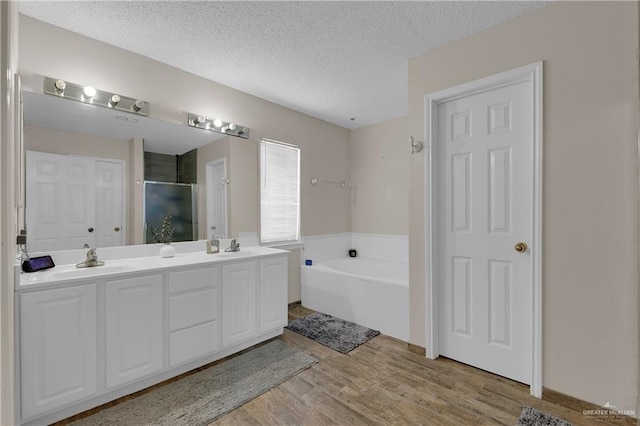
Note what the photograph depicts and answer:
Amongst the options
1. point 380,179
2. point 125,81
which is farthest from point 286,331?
point 125,81

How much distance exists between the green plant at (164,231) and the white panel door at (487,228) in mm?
2340

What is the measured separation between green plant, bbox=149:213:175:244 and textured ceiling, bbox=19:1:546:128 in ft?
4.53

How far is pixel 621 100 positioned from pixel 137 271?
3069 millimetres

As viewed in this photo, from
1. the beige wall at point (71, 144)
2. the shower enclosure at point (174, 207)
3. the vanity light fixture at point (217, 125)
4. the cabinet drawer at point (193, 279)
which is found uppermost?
the vanity light fixture at point (217, 125)

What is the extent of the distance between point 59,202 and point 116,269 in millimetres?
650

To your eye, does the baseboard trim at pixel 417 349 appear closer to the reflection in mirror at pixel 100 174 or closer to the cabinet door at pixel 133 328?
the cabinet door at pixel 133 328

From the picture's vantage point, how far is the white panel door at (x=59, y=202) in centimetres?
191

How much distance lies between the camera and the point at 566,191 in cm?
181

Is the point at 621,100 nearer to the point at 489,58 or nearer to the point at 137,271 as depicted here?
the point at 489,58

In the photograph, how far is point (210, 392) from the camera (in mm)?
1945

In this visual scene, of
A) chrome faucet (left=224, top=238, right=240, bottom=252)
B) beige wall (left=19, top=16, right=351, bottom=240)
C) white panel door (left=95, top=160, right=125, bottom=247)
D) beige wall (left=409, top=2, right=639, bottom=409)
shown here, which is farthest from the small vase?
beige wall (left=409, top=2, right=639, bottom=409)

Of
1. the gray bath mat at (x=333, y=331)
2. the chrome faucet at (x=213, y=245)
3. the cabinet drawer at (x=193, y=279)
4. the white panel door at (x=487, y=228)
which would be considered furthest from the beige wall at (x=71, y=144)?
the white panel door at (x=487, y=228)

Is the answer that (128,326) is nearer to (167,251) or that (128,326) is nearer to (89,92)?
(167,251)

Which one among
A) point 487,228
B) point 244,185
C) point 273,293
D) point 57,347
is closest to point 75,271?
point 57,347
